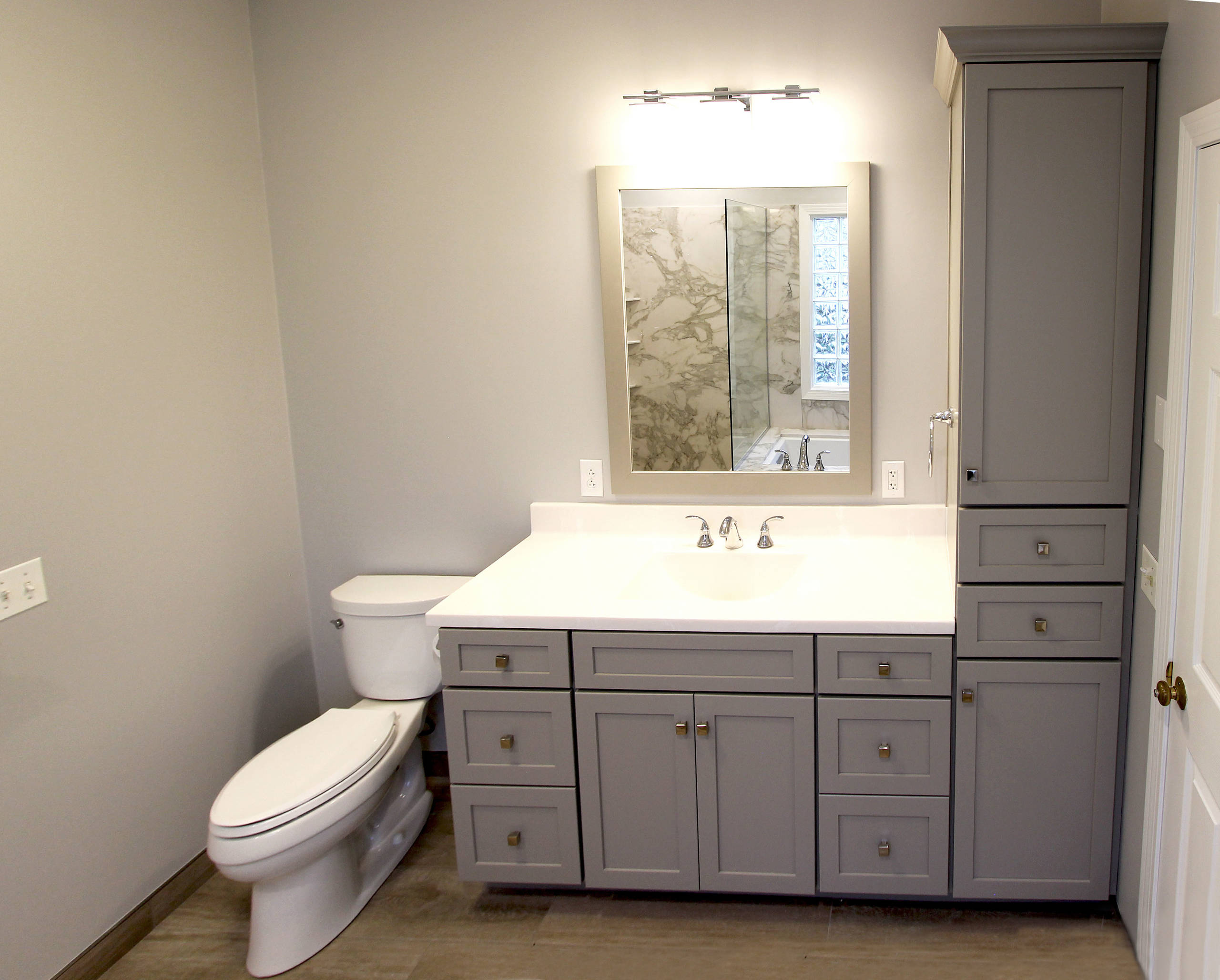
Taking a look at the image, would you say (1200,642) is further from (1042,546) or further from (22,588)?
(22,588)

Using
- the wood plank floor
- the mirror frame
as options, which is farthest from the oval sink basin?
the wood plank floor

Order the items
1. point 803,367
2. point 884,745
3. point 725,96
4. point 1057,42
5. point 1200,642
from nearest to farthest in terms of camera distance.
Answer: point 1200,642, point 1057,42, point 884,745, point 725,96, point 803,367

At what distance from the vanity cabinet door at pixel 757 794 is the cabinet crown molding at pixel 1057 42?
4.52ft

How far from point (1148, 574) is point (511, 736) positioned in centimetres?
141

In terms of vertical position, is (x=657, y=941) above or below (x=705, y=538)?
below

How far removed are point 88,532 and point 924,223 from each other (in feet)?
7.01

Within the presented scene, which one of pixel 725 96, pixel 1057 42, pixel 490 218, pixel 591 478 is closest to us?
pixel 1057 42

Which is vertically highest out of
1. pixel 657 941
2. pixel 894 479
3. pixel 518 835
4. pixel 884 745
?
pixel 894 479

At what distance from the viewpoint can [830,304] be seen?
266 centimetres

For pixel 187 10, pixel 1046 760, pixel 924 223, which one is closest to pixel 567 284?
pixel 924 223

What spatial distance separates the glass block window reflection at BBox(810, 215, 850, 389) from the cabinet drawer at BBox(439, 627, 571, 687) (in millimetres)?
1008

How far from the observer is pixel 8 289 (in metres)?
2.11

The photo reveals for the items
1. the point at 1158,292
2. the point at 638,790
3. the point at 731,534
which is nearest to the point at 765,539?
the point at 731,534

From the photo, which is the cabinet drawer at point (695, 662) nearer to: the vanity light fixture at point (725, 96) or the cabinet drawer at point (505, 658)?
the cabinet drawer at point (505, 658)
